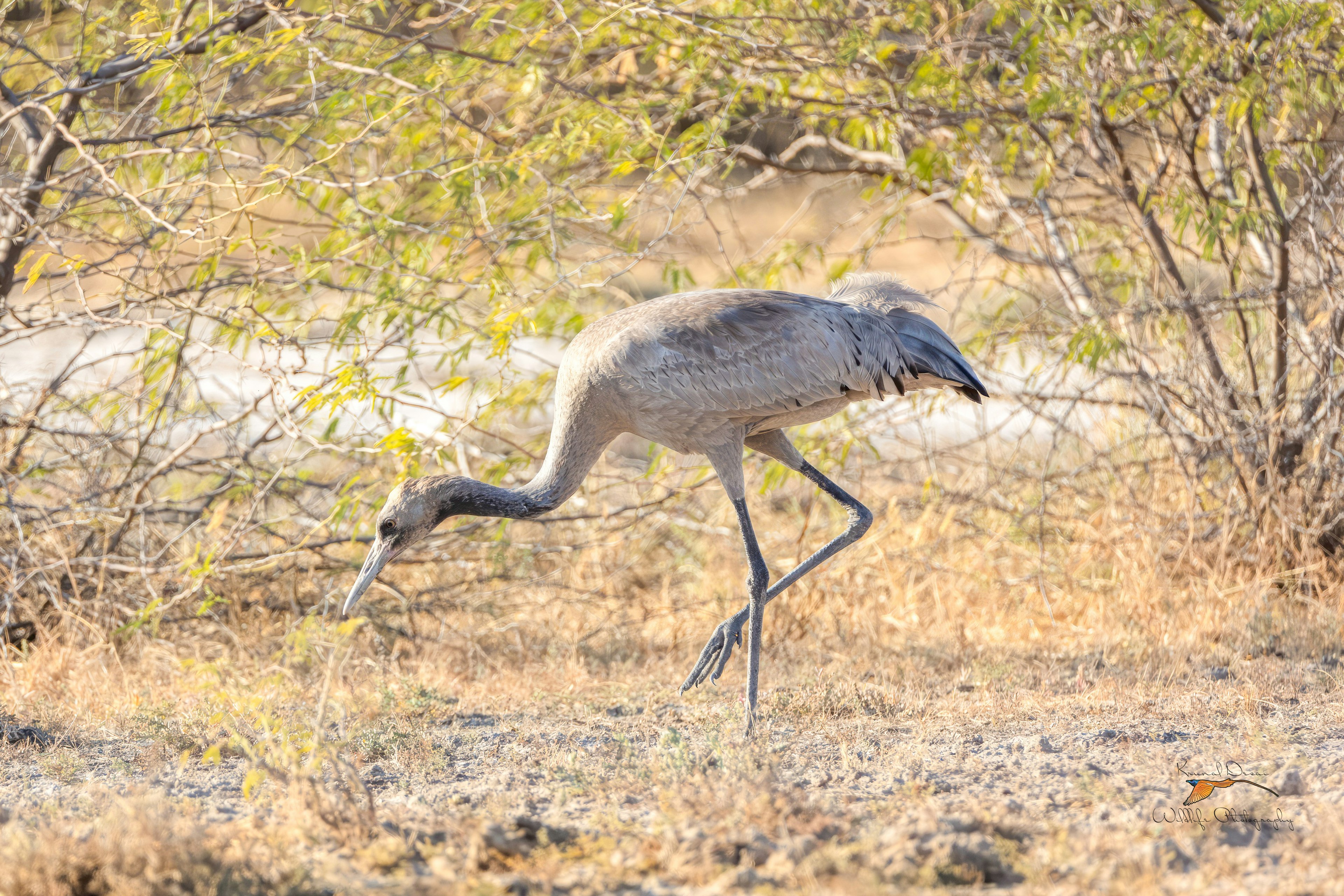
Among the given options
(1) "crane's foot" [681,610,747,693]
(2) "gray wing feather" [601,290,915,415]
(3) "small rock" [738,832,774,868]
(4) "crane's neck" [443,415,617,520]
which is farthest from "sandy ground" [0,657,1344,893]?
(2) "gray wing feather" [601,290,915,415]

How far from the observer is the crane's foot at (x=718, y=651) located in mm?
4945

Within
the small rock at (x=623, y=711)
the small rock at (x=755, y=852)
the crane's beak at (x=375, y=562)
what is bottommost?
the small rock at (x=755, y=852)

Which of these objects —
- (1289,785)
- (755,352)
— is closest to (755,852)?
(1289,785)

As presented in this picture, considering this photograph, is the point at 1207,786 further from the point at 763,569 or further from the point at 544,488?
the point at 544,488

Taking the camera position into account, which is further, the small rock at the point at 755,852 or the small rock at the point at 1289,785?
the small rock at the point at 1289,785

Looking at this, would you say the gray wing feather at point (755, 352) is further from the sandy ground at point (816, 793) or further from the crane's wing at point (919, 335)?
the sandy ground at point (816, 793)

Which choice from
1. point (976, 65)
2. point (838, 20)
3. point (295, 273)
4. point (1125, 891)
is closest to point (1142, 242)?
point (976, 65)

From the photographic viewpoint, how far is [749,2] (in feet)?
21.1

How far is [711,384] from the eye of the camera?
4.69 metres

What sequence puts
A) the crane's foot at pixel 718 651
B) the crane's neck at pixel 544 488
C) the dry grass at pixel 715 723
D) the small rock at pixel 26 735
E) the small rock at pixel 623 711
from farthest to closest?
the small rock at pixel 623 711
the crane's foot at pixel 718 651
the crane's neck at pixel 544 488
the small rock at pixel 26 735
the dry grass at pixel 715 723

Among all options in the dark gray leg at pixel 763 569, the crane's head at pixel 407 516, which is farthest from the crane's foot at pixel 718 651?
the crane's head at pixel 407 516

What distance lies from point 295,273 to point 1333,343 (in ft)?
18.0

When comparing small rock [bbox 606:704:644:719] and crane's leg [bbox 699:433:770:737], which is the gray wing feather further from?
small rock [bbox 606:704:644:719]

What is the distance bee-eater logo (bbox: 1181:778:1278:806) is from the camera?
348 cm
